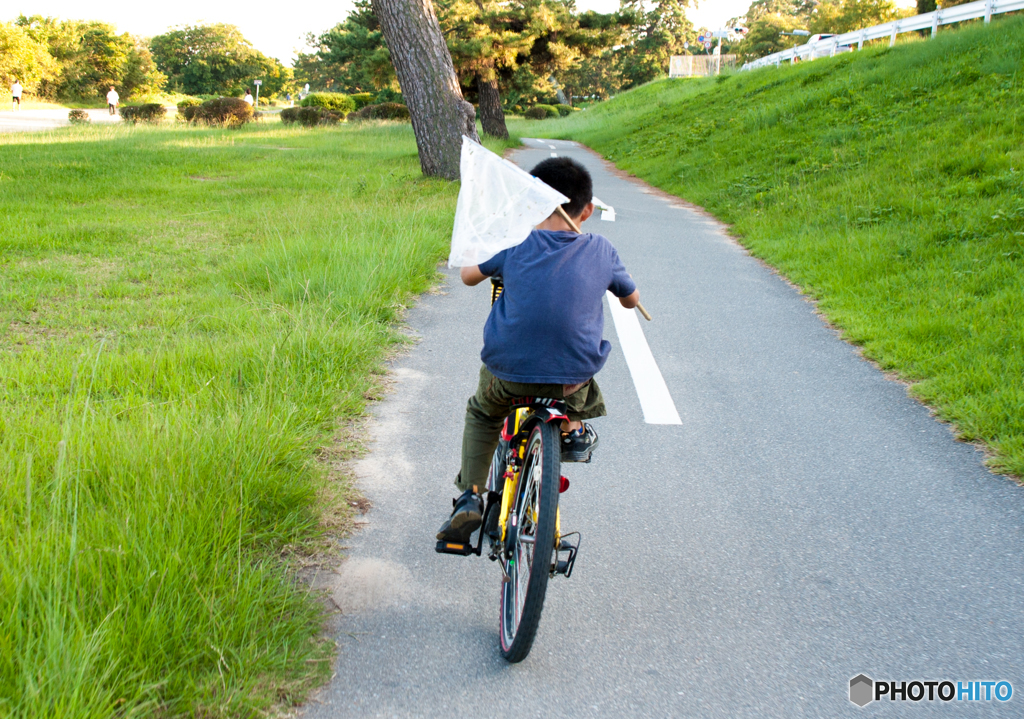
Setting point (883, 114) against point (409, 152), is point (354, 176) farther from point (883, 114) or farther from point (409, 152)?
point (883, 114)

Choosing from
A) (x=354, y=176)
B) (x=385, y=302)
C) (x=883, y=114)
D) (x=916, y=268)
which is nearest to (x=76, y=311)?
(x=385, y=302)

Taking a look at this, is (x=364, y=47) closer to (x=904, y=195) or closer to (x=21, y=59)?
(x=904, y=195)

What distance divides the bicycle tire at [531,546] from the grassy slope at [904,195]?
121 inches

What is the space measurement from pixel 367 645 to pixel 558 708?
0.71 metres

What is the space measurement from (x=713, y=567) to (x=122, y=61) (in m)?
81.4

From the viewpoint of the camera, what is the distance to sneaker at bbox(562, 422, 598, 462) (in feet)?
9.23

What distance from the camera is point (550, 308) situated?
258 centimetres

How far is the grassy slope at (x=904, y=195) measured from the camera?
5.72m

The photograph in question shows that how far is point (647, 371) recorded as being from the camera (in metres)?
5.68

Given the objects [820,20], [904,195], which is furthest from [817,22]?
[904,195]

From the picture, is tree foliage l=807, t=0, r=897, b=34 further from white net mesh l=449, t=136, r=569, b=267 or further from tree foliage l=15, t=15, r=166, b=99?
tree foliage l=15, t=15, r=166, b=99

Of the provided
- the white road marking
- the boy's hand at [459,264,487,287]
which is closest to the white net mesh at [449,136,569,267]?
the boy's hand at [459,264,487,287]

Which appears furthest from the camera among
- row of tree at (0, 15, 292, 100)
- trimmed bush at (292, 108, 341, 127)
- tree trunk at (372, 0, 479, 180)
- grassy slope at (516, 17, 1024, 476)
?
row of tree at (0, 15, 292, 100)

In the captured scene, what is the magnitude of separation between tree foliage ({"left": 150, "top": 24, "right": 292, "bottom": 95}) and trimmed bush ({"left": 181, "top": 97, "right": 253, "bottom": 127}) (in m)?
61.1
